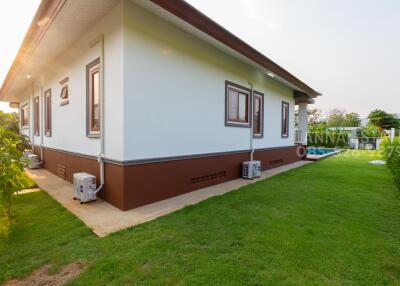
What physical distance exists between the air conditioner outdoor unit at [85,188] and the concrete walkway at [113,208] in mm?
111

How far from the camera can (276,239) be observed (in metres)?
2.90

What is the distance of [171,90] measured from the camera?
→ 4.77m

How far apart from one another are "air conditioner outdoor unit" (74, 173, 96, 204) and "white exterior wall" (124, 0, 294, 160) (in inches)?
40.3

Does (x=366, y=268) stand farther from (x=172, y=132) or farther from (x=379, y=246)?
(x=172, y=132)

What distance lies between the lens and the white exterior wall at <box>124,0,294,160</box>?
4078 mm

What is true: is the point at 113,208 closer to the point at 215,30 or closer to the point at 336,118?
the point at 215,30

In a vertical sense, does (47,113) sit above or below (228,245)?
above

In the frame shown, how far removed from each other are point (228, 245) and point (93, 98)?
4100mm

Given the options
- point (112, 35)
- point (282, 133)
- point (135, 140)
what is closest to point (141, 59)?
point (112, 35)

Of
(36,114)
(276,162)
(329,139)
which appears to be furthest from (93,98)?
(329,139)

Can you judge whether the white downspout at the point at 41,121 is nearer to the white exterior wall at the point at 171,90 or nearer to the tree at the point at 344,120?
the white exterior wall at the point at 171,90

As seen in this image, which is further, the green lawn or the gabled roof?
the gabled roof

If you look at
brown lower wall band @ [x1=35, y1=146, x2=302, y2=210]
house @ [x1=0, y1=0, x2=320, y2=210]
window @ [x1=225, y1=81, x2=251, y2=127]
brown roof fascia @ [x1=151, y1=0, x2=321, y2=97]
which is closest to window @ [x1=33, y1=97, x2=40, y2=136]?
house @ [x1=0, y1=0, x2=320, y2=210]

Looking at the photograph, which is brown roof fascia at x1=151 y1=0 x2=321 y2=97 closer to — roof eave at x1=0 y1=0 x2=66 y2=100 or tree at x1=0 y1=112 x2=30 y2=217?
roof eave at x1=0 y1=0 x2=66 y2=100
